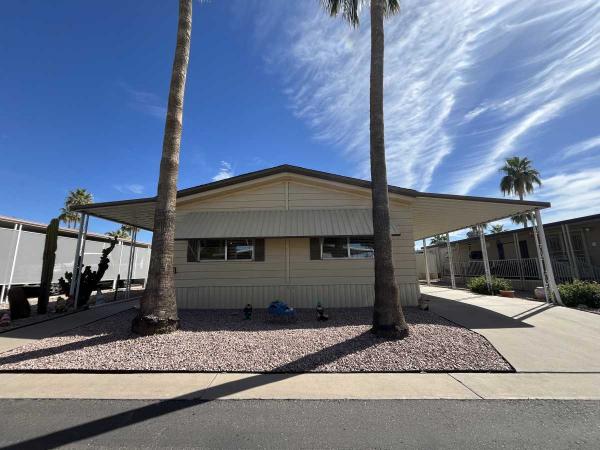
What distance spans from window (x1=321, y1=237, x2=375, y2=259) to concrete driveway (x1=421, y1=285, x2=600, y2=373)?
2.98 m

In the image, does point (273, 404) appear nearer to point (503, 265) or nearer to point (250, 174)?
point (250, 174)

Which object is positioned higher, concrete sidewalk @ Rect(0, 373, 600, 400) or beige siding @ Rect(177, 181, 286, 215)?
beige siding @ Rect(177, 181, 286, 215)

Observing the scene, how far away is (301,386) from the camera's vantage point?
415 centimetres

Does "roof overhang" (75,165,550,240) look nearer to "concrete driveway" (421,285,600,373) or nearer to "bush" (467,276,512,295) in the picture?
"concrete driveway" (421,285,600,373)

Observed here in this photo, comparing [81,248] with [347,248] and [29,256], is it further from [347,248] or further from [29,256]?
[347,248]

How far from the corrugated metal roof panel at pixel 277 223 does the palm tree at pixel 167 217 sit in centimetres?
234

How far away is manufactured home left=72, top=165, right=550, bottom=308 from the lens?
9664 mm

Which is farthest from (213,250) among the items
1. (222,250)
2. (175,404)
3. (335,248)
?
(175,404)

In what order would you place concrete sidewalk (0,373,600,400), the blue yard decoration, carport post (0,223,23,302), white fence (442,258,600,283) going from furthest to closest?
white fence (442,258,600,283), carport post (0,223,23,302), the blue yard decoration, concrete sidewalk (0,373,600,400)

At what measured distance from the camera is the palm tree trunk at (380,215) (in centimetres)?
Result: 607

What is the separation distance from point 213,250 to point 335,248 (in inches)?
172

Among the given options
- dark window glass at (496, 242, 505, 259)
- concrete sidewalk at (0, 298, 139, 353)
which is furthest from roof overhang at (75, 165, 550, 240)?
dark window glass at (496, 242, 505, 259)

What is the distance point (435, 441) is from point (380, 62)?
24.6 ft

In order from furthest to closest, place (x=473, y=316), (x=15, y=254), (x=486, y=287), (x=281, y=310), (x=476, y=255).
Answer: (x=476, y=255) < (x=486, y=287) < (x=15, y=254) < (x=473, y=316) < (x=281, y=310)
